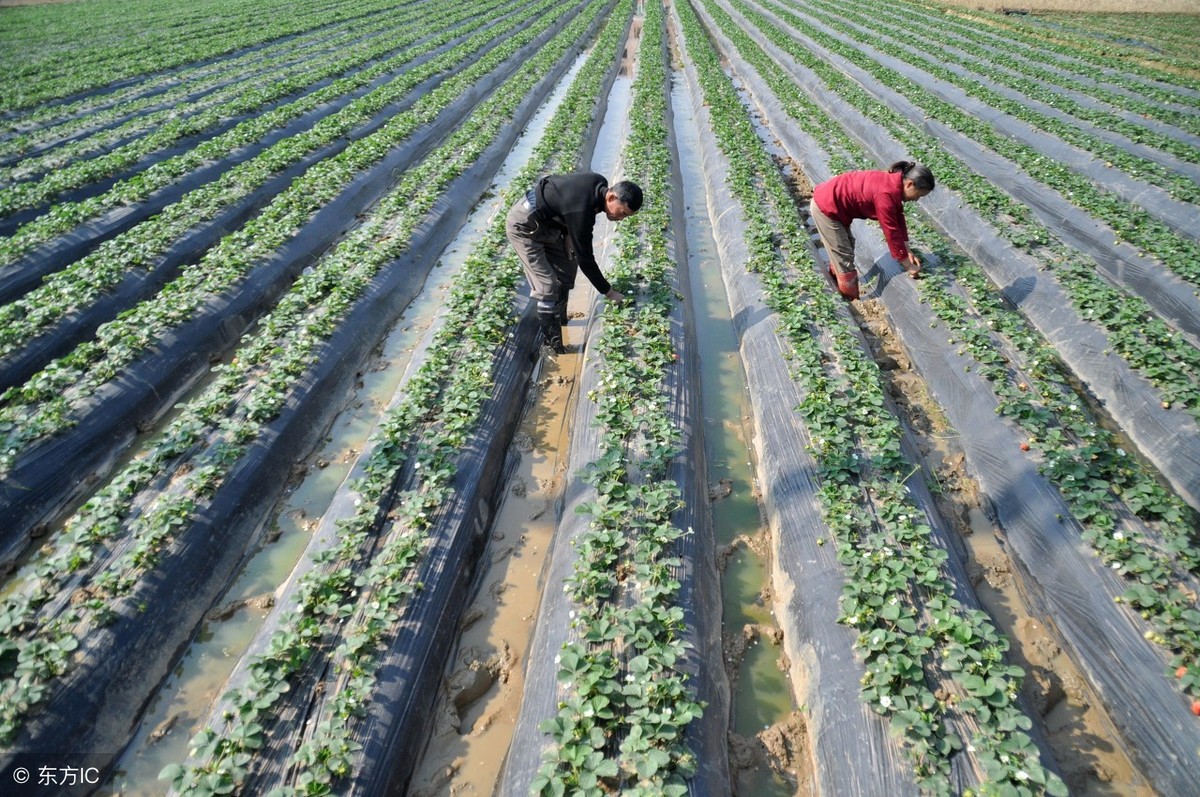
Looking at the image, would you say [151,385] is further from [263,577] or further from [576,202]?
[576,202]

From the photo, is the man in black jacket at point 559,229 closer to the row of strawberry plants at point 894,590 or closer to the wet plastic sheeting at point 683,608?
the wet plastic sheeting at point 683,608

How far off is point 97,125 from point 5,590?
1212 cm

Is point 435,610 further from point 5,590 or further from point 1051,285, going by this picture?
point 1051,285

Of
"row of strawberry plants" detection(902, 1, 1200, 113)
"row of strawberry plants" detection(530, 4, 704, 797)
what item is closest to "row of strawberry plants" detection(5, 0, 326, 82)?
"row of strawberry plants" detection(530, 4, 704, 797)

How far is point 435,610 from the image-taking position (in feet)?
11.5

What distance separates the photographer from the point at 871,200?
6027 mm

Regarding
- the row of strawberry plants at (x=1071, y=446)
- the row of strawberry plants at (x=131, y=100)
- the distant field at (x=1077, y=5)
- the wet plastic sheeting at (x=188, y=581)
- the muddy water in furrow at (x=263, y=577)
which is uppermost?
the distant field at (x=1077, y=5)

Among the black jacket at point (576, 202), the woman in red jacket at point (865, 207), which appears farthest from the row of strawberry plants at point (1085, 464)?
the black jacket at point (576, 202)

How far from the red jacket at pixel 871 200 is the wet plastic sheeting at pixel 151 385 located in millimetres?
5084

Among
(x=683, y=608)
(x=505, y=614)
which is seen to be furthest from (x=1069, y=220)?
(x=505, y=614)

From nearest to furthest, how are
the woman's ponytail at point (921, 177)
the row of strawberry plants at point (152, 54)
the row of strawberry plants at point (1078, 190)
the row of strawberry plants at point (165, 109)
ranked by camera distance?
the woman's ponytail at point (921, 177) → the row of strawberry plants at point (1078, 190) → the row of strawberry plants at point (165, 109) → the row of strawberry plants at point (152, 54)

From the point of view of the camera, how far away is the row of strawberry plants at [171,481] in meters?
3.23

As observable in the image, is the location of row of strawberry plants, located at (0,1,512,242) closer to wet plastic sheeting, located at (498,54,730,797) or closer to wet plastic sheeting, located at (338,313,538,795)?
wet plastic sheeting, located at (338,313,538,795)

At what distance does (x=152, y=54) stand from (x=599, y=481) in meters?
22.4
